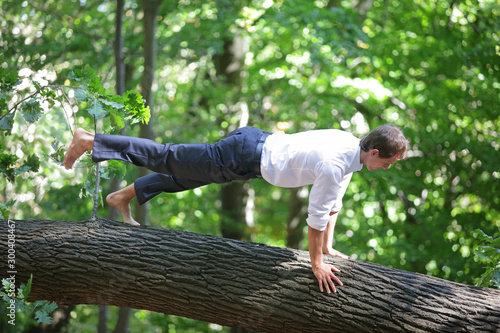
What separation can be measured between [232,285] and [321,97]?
14.6 feet

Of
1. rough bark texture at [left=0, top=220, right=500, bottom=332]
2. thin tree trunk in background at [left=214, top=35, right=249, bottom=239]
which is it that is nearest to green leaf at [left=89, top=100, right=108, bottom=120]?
rough bark texture at [left=0, top=220, right=500, bottom=332]

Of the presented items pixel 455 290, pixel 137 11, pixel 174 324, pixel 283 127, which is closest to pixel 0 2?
pixel 137 11

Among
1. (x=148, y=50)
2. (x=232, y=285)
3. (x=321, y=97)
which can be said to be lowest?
(x=232, y=285)

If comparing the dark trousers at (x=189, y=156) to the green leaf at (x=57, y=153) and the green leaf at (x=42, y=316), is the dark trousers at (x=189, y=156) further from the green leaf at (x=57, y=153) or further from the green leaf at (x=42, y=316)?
the green leaf at (x=42, y=316)

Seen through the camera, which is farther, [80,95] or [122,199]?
[122,199]

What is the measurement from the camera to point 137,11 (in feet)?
22.4

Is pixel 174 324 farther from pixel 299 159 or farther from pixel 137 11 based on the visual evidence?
pixel 299 159

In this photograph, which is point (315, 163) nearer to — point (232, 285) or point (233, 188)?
point (232, 285)

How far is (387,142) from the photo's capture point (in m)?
2.73

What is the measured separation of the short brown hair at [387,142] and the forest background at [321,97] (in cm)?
268

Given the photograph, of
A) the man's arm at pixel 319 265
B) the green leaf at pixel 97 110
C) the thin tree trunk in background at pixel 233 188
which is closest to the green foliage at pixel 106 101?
the green leaf at pixel 97 110

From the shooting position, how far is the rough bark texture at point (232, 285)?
8.48 ft

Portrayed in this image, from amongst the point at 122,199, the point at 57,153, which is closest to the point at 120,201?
the point at 122,199

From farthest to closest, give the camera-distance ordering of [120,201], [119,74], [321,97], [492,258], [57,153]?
[321,97] < [119,74] < [120,201] < [57,153] < [492,258]
